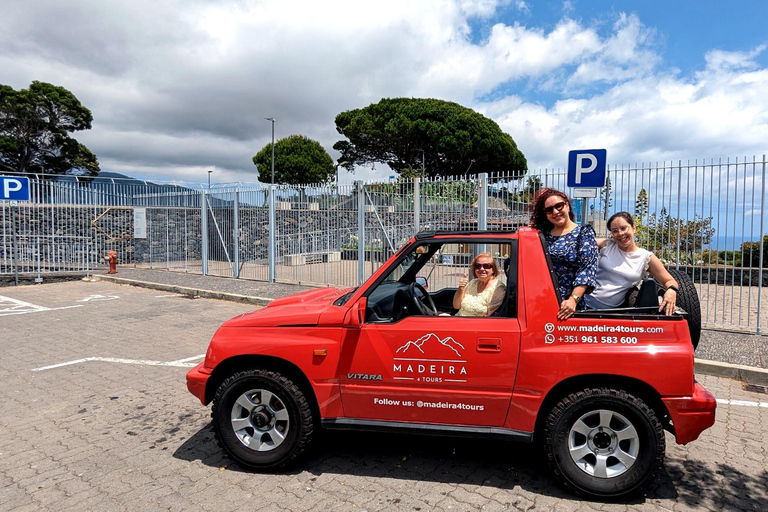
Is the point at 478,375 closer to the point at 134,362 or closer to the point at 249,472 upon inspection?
the point at 249,472

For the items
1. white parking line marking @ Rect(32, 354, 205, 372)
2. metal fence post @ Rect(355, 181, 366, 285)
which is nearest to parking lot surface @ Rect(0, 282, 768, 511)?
white parking line marking @ Rect(32, 354, 205, 372)

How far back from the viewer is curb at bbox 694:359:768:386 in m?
5.68

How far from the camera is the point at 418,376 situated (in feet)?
10.4

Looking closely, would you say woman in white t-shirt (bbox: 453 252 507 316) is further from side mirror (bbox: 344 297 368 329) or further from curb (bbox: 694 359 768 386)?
curb (bbox: 694 359 768 386)

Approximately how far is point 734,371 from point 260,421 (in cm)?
568

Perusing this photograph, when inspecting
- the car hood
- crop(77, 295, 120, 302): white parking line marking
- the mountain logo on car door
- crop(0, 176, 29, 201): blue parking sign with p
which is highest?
crop(0, 176, 29, 201): blue parking sign with p

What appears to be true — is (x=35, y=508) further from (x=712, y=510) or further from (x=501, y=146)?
(x=501, y=146)

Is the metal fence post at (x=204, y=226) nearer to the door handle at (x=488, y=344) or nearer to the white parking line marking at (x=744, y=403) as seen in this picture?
the door handle at (x=488, y=344)

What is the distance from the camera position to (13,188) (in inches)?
522

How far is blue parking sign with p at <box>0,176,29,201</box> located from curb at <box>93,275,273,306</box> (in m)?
3.34

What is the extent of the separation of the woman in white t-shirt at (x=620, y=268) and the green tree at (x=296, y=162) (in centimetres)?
4917

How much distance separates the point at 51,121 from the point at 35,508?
41.3 m

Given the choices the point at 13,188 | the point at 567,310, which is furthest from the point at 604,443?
the point at 13,188

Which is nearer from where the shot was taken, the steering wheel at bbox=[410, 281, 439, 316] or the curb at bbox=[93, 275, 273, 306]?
the steering wheel at bbox=[410, 281, 439, 316]
